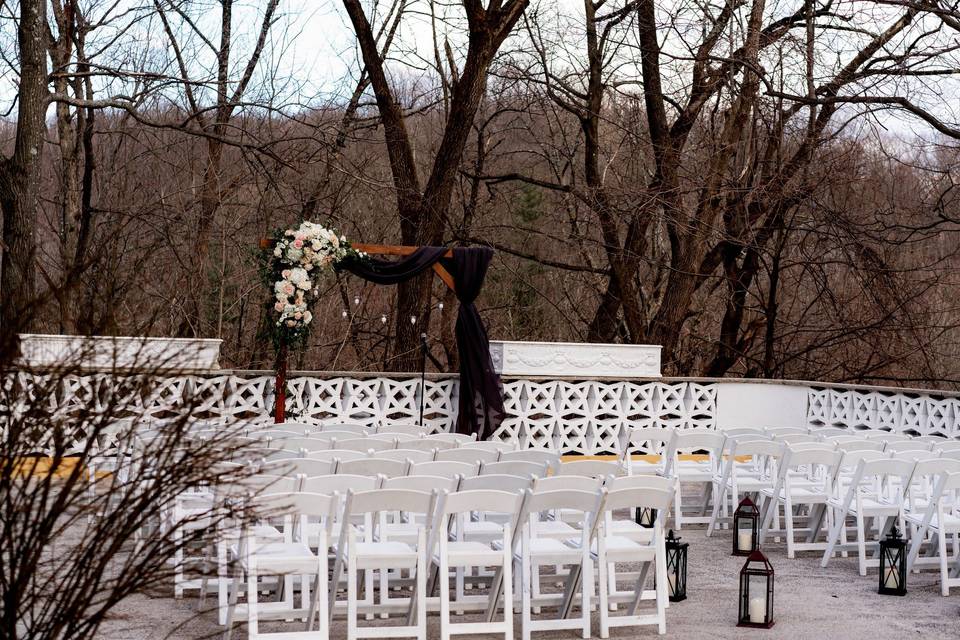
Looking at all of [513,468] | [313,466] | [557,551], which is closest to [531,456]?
[513,468]

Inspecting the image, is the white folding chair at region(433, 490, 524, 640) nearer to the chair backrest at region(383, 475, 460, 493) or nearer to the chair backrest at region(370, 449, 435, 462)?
the chair backrest at region(383, 475, 460, 493)

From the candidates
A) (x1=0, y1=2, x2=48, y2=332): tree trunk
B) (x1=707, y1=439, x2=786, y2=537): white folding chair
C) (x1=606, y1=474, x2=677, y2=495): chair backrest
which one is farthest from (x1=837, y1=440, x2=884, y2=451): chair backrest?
(x1=0, y1=2, x2=48, y2=332): tree trunk

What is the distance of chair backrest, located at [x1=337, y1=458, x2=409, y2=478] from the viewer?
726 cm

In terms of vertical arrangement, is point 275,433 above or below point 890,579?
above

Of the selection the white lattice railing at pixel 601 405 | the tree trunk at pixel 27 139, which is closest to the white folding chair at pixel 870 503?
the white lattice railing at pixel 601 405

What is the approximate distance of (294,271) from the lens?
12141 mm

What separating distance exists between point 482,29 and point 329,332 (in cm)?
813

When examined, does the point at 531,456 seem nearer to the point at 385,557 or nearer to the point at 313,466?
the point at 313,466

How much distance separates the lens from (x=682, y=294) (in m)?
18.8

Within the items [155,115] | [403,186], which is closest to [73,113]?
[155,115]

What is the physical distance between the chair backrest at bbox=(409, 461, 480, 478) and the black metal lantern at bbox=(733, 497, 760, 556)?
2.48 meters

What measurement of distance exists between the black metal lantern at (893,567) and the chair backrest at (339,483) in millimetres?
3659

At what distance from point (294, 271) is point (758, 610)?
687cm

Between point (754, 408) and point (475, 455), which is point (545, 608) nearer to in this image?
point (475, 455)
